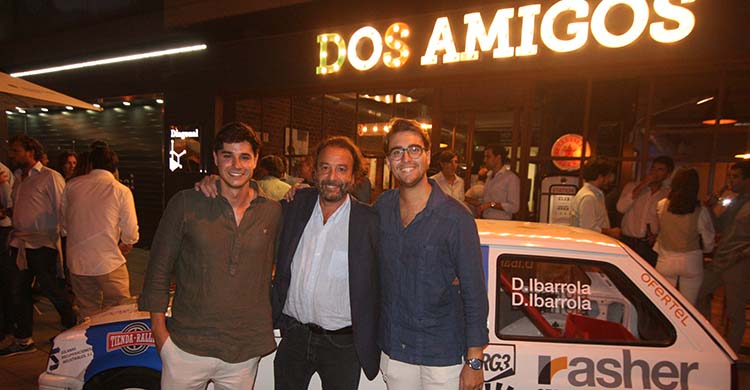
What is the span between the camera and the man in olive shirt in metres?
2.07

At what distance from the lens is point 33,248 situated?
4352 millimetres

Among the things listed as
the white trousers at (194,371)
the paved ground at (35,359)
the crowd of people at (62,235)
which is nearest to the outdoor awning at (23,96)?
the crowd of people at (62,235)

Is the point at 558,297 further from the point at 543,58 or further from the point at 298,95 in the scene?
the point at 298,95

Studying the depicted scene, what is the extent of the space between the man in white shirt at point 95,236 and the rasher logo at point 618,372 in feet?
11.5

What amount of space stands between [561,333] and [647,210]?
11.4 feet

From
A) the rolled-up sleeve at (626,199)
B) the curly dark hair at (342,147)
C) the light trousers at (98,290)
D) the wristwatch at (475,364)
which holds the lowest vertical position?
the light trousers at (98,290)

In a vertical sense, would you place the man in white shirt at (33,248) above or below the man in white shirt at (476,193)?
below

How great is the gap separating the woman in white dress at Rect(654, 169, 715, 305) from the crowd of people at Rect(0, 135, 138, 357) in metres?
5.40

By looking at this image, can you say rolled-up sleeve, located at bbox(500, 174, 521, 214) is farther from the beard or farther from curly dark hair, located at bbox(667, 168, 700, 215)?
the beard

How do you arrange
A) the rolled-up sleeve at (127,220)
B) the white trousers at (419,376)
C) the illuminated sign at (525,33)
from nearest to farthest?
1. the white trousers at (419,376)
2. the rolled-up sleeve at (127,220)
3. the illuminated sign at (525,33)

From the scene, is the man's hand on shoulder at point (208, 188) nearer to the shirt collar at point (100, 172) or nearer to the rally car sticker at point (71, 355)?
the rally car sticker at point (71, 355)

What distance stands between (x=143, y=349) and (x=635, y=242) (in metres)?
5.50

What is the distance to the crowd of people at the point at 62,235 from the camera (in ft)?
12.7

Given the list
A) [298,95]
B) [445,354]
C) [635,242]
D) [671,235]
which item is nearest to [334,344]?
[445,354]
